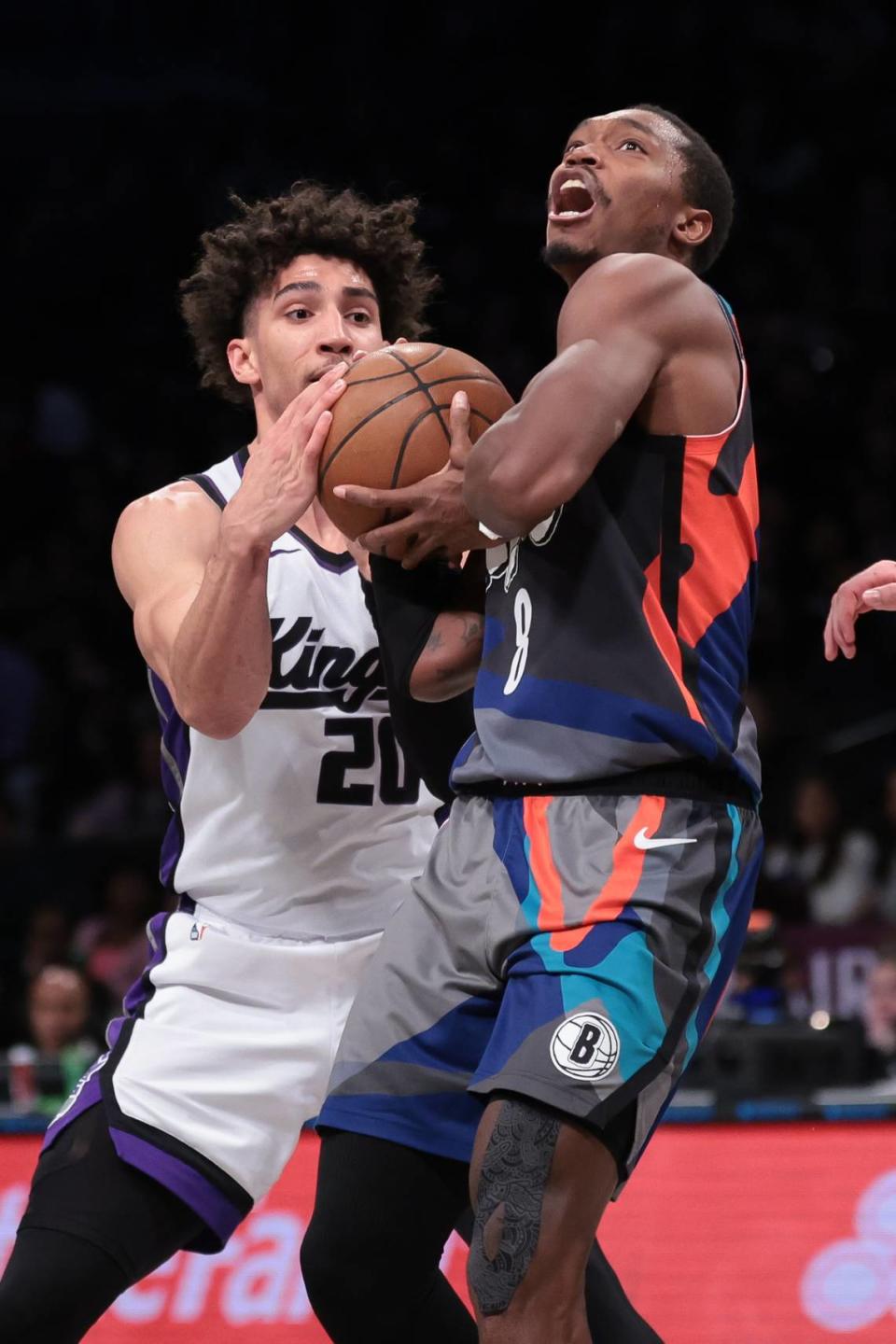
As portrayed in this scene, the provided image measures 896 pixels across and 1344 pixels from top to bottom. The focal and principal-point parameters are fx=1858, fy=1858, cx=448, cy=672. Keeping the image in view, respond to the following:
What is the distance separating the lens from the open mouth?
2.84 metres

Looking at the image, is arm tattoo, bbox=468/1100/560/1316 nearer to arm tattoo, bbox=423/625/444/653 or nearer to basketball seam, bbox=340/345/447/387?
arm tattoo, bbox=423/625/444/653

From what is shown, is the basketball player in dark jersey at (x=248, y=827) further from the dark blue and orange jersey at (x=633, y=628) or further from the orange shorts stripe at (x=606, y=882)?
the orange shorts stripe at (x=606, y=882)

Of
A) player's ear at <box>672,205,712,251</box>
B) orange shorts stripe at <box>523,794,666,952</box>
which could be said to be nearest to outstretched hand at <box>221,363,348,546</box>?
player's ear at <box>672,205,712,251</box>

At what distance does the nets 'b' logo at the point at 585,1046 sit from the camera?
2459 millimetres

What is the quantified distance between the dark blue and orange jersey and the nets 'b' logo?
1.16 ft

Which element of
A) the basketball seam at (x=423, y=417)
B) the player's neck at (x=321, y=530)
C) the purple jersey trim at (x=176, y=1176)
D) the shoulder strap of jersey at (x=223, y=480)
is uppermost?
the basketball seam at (x=423, y=417)

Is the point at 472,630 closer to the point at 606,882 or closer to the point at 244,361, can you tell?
the point at 606,882

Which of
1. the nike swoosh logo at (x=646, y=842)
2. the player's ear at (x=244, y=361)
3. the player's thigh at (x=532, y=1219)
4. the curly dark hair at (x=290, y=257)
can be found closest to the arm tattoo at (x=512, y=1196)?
the player's thigh at (x=532, y=1219)

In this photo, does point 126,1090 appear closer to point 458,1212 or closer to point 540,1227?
point 458,1212

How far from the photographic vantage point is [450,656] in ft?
9.70

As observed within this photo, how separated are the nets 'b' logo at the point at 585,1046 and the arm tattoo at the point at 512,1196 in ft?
0.23

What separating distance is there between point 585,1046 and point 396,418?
1.04 meters

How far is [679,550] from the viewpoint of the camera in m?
2.68

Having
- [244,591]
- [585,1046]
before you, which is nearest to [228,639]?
[244,591]
